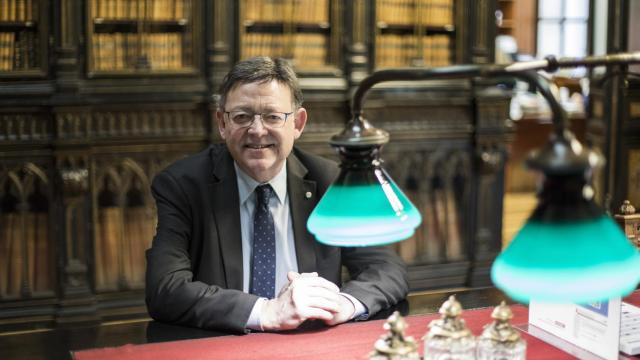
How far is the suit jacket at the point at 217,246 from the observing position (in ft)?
8.50

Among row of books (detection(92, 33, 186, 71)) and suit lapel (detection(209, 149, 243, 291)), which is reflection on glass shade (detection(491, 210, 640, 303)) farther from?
row of books (detection(92, 33, 186, 71))

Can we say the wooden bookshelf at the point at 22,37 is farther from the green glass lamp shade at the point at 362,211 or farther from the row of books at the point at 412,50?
the green glass lamp shade at the point at 362,211

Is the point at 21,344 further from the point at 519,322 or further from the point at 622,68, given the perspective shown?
the point at 622,68

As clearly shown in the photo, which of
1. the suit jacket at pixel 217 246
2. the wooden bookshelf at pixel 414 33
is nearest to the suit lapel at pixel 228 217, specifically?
the suit jacket at pixel 217 246

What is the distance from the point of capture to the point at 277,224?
2854 mm

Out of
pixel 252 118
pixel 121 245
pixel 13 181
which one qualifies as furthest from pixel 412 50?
pixel 252 118

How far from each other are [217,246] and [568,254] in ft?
5.23

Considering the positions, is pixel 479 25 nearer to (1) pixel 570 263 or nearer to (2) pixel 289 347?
(2) pixel 289 347

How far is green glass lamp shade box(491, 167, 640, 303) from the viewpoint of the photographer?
4.39ft

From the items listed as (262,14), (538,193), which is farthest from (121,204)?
(538,193)

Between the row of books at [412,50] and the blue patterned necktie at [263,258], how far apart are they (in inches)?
111

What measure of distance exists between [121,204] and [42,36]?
981mm

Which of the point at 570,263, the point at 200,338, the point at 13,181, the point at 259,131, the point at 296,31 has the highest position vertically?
the point at 296,31

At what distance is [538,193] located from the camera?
1.39 m
